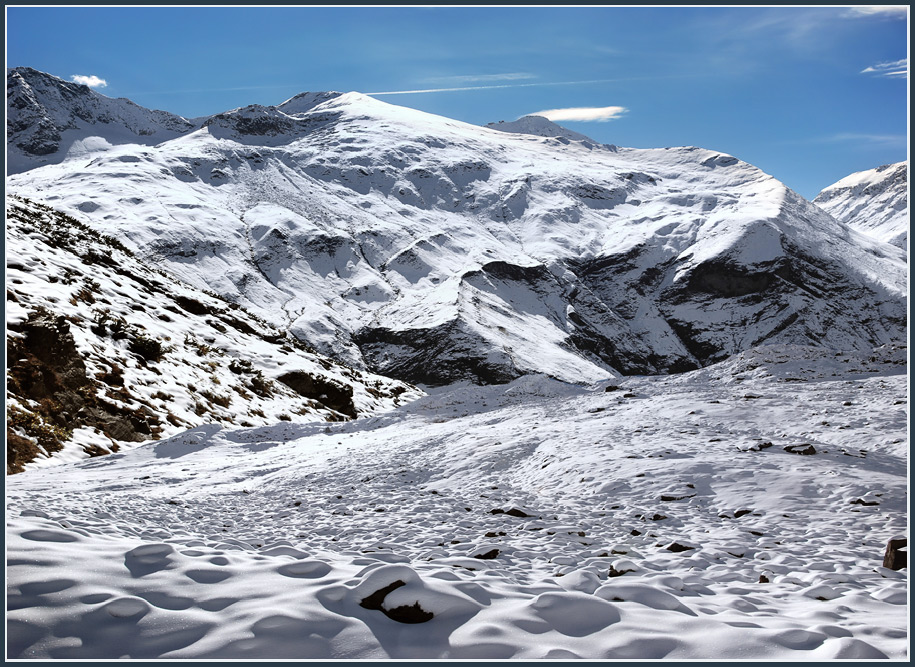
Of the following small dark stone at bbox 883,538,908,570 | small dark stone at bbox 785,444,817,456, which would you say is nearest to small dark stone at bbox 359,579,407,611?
small dark stone at bbox 883,538,908,570

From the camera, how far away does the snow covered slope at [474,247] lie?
84.6 meters

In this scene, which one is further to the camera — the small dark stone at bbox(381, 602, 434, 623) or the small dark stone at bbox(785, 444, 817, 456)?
the small dark stone at bbox(785, 444, 817, 456)

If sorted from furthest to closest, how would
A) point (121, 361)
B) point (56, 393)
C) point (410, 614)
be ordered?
1. point (121, 361)
2. point (56, 393)
3. point (410, 614)

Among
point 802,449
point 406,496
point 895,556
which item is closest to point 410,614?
point 895,556

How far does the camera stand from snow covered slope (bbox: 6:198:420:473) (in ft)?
53.0

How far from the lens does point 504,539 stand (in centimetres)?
674

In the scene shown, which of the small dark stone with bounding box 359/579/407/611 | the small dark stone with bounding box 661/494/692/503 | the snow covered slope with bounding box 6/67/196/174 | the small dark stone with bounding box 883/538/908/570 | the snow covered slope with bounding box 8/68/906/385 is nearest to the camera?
the small dark stone with bounding box 359/579/407/611

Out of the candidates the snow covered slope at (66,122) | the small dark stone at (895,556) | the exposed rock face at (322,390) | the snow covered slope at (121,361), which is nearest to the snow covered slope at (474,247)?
the snow covered slope at (66,122)

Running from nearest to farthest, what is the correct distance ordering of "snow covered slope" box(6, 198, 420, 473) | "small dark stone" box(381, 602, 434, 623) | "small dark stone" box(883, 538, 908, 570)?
1. "small dark stone" box(381, 602, 434, 623)
2. "small dark stone" box(883, 538, 908, 570)
3. "snow covered slope" box(6, 198, 420, 473)

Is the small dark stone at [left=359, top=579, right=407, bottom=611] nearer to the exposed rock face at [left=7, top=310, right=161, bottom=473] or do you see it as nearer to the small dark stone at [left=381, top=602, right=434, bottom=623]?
the small dark stone at [left=381, top=602, right=434, bottom=623]

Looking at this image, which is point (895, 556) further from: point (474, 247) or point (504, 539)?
point (474, 247)

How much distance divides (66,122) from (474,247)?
140 meters

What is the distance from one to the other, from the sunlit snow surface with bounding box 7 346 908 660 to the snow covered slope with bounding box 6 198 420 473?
2.62 meters

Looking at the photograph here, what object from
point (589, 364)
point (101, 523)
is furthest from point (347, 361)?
point (101, 523)
